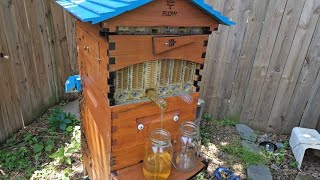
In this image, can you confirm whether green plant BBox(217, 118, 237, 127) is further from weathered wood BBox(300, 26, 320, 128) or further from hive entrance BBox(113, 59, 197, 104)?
hive entrance BBox(113, 59, 197, 104)

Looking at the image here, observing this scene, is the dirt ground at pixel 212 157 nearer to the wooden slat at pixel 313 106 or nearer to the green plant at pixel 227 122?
the green plant at pixel 227 122

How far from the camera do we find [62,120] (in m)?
3.45

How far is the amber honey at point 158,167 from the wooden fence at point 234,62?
7.49 ft

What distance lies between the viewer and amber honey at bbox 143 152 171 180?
148cm

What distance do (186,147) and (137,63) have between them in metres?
0.68

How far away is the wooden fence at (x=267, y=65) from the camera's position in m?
3.26

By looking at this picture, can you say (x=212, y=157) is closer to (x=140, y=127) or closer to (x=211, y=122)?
(x=211, y=122)

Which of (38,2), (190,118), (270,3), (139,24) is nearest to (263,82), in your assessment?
(270,3)

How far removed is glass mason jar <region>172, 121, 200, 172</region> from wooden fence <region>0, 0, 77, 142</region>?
2.32m

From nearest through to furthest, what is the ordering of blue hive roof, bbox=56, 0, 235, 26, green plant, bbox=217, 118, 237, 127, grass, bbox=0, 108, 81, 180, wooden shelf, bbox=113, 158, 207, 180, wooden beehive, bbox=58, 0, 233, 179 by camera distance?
blue hive roof, bbox=56, 0, 235, 26 → wooden beehive, bbox=58, 0, 233, 179 → wooden shelf, bbox=113, 158, 207, 180 → grass, bbox=0, 108, 81, 180 → green plant, bbox=217, 118, 237, 127

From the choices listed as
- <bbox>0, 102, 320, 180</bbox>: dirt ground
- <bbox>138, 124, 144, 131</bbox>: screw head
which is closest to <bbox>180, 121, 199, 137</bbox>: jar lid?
<bbox>138, 124, 144, 131</bbox>: screw head

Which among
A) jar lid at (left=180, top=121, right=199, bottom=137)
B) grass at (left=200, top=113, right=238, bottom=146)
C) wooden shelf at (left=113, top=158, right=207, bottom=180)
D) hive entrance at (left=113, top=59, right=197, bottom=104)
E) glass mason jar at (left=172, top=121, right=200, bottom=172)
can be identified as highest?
hive entrance at (left=113, top=59, right=197, bottom=104)

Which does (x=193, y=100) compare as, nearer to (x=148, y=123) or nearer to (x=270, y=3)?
(x=148, y=123)

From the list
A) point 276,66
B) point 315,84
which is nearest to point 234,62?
point 276,66
